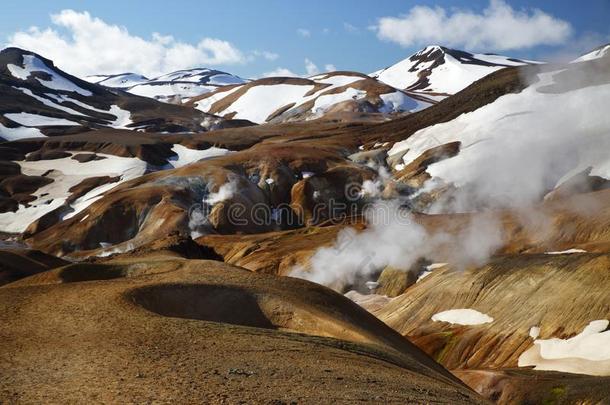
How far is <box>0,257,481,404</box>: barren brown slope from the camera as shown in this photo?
1389 cm

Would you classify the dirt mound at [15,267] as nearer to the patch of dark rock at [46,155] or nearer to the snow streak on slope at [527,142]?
the snow streak on slope at [527,142]

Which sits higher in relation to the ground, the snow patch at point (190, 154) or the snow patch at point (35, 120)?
the snow patch at point (35, 120)

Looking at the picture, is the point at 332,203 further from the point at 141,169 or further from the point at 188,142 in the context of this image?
the point at 188,142

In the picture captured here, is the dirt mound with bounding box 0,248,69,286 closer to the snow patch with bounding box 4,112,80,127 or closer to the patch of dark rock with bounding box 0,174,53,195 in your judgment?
the patch of dark rock with bounding box 0,174,53,195

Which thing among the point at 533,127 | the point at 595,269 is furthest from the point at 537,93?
the point at 595,269

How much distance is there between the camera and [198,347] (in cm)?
1714

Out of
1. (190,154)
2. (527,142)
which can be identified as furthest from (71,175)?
(527,142)

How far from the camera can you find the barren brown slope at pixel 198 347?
13891 mm

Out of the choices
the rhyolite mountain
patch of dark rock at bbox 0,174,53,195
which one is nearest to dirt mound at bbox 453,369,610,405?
the rhyolite mountain

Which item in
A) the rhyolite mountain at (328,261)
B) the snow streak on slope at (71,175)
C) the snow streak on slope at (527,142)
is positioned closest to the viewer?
the rhyolite mountain at (328,261)

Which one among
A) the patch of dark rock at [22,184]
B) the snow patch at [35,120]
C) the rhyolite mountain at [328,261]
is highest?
the snow patch at [35,120]

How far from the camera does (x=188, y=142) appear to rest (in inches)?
5012

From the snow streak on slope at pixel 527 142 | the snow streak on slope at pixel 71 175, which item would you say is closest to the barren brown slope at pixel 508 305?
the snow streak on slope at pixel 527 142

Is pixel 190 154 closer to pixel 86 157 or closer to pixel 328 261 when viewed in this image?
pixel 86 157
